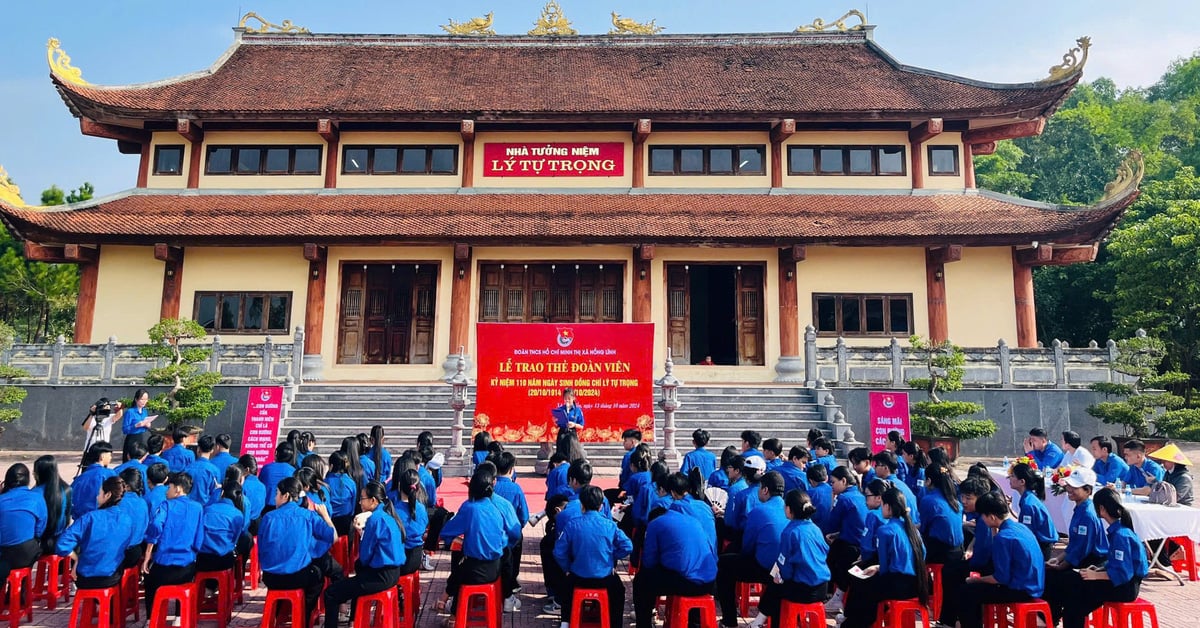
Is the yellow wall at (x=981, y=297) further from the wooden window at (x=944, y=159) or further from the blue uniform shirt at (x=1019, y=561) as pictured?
the blue uniform shirt at (x=1019, y=561)

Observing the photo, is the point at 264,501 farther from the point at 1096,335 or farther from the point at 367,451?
the point at 1096,335

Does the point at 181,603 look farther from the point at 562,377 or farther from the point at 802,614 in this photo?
the point at 562,377

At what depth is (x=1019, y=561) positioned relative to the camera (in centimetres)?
453

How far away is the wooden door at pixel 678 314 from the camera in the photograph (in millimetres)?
16859

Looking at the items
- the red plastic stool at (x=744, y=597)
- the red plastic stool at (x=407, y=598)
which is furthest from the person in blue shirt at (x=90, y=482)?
the red plastic stool at (x=744, y=597)

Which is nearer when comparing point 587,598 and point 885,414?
point 587,598

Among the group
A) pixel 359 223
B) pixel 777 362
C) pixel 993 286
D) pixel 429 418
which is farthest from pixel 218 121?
pixel 993 286

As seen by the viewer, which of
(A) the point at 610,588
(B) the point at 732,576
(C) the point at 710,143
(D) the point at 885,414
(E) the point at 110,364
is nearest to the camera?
(A) the point at 610,588

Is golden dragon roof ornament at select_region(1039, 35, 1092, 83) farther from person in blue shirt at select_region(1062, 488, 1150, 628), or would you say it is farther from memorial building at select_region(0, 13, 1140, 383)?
person in blue shirt at select_region(1062, 488, 1150, 628)

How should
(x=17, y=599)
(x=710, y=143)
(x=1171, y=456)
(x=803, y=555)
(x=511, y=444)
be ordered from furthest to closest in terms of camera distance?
(x=710, y=143), (x=511, y=444), (x=1171, y=456), (x=17, y=599), (x=803, y=555)

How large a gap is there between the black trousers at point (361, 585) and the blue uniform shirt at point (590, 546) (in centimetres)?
121

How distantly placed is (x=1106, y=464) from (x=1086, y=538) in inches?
137

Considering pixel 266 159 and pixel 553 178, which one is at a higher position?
pixel 266 159

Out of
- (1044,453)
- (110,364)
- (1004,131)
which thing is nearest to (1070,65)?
(1004,131)
